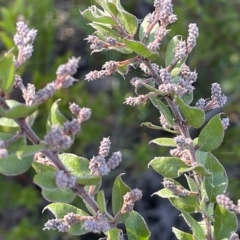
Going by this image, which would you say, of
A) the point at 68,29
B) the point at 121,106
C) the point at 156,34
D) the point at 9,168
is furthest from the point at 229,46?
the point at 9,168

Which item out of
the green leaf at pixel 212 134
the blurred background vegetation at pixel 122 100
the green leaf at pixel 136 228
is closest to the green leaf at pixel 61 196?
the green leaf at pixel 136 228

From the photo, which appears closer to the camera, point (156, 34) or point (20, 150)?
point (20, 150)

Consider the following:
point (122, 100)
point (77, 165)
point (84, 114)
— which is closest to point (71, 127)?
point (84, 114)

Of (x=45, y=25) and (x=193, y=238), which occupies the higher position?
(x=193, y=238)

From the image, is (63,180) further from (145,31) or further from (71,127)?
(145,31)

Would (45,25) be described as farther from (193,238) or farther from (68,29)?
(193,238)

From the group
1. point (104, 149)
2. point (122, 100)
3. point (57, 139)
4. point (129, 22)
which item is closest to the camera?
point (57, 139)
